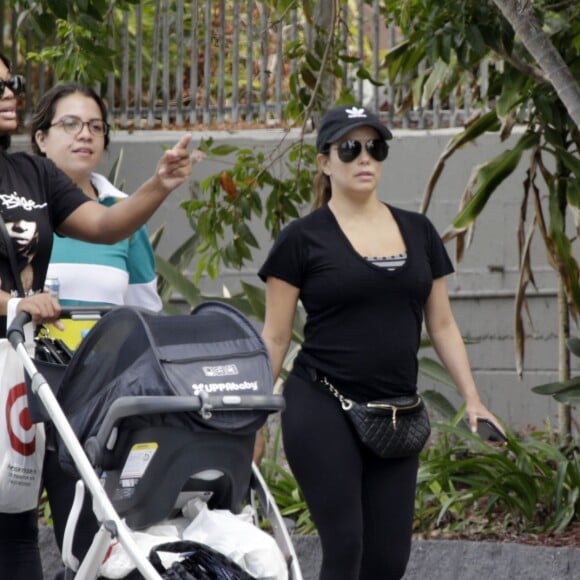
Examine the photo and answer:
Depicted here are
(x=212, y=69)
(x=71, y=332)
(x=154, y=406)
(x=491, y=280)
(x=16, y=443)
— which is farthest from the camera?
(x=212, y=69)

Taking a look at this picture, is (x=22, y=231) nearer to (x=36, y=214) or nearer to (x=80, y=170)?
(x=36, y=214)

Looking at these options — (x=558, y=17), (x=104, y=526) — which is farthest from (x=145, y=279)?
(x=558, y=17)

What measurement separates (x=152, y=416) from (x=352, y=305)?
1219mm

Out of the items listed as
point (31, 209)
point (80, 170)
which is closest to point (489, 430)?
point (31, 209)

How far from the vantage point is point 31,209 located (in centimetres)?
483

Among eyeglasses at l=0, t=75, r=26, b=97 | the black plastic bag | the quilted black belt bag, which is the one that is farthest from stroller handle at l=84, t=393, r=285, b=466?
eyeglasses at l=0, t=75, r=26, b=97

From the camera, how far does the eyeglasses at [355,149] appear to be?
17.4 ft

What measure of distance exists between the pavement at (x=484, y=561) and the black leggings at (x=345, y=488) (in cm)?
130

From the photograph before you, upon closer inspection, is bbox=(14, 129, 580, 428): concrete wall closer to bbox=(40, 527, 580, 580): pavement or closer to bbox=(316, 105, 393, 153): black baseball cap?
bbox=(40, 527, 580, 580): pavement

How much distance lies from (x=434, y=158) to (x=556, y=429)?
1.74m

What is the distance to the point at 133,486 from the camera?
4191 mm

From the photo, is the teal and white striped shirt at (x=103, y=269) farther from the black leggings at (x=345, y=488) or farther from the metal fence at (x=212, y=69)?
the metal fence at (x=212, y=69)

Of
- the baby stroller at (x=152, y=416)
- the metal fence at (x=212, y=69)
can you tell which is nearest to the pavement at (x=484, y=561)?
the baby stroller at (x=152, y=416)

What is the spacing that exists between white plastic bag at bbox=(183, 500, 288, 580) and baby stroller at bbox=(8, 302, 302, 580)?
9 centimetres
